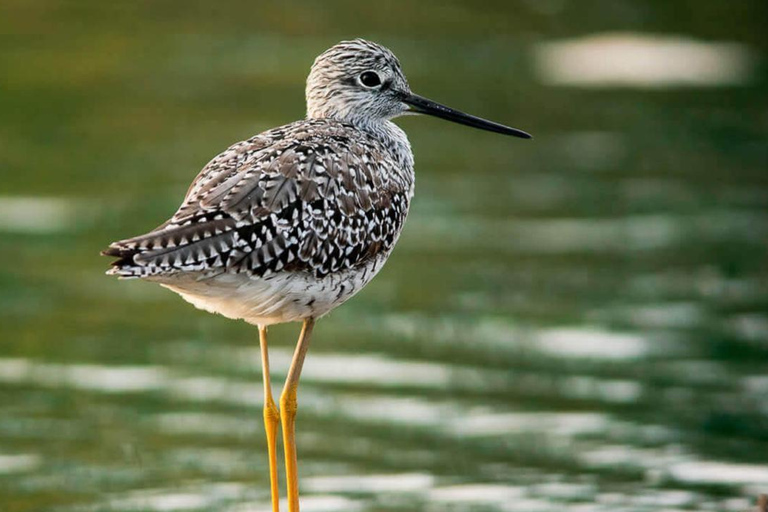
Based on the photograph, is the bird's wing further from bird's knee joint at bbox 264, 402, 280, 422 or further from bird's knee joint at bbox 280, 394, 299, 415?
bird's knee joint at bbox 264, 402, 280, 422

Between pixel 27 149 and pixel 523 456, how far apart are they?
34.1ft

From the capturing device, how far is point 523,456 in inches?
538

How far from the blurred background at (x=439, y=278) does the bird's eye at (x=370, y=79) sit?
320cm

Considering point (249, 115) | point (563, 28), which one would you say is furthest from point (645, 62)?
point (249, 115)

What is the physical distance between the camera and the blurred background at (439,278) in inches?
528

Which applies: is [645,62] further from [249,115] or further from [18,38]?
[18,38]

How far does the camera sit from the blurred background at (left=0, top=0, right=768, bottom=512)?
44.0ft

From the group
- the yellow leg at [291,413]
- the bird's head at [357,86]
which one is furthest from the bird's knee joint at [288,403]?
the bird's head at [357,86]

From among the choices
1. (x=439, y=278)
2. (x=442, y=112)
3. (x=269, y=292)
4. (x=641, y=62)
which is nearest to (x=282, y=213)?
(x=269, y=292)

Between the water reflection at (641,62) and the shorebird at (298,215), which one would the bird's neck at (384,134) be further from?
the water reflection at (641,62)

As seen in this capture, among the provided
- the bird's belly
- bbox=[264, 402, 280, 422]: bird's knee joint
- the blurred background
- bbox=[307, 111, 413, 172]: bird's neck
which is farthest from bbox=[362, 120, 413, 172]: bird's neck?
the blurred background

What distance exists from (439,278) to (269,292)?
821cm

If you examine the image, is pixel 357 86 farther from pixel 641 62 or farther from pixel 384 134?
pixel 641 62

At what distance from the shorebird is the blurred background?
2584 millimetres
